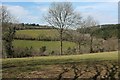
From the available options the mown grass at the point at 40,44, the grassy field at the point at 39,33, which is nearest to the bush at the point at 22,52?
the mown grass at the point at 40,44

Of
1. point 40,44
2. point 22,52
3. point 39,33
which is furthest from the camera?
point 39,33

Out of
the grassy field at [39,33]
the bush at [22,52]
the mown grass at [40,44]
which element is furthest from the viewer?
the grassy field at [39,33]

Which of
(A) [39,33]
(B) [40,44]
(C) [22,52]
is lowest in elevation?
(C) [22,52]

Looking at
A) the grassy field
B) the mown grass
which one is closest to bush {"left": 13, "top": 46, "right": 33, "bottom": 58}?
the mown grass

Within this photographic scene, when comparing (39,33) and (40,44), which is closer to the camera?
(40,44)

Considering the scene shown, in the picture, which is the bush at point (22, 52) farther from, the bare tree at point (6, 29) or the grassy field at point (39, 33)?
the grassy field at point (39, 33)

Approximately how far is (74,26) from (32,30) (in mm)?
5934

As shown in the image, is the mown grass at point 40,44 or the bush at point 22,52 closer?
the bush at point 22,52

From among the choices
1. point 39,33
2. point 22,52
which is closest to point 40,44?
point 39,33

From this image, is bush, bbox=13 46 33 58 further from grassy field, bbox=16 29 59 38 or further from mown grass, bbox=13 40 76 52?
grassy field, bbox=16 29 59 38

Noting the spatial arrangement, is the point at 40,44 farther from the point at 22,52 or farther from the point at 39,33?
the point at 22,52

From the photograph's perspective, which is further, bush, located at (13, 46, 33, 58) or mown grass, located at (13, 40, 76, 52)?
mown grass, located at (13, 40, 76, 52)

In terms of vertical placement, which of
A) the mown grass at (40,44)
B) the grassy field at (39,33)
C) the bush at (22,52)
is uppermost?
the grassy field at (39,33)

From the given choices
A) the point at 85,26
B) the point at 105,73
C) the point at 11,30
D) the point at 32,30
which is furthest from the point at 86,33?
the point at 105,73
